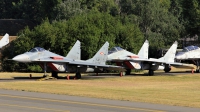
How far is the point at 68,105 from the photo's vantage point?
2370cm

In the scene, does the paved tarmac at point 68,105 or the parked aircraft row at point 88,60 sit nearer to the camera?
the paved tarmac at point 68,105

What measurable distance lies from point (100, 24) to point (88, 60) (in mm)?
13044

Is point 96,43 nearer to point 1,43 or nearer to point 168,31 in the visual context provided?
point 1,43

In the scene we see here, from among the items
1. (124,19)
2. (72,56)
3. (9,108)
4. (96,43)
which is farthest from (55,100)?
(124,19)

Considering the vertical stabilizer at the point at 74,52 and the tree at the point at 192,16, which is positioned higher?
the tree at the point at 192,16

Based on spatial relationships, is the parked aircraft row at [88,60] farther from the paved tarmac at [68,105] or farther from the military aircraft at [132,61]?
the paved tarmac at [68,105]

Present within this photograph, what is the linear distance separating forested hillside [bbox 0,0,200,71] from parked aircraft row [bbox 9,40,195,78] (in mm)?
5881

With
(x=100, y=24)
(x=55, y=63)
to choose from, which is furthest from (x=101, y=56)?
(x=100, y=24)

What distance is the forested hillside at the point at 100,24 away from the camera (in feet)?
183

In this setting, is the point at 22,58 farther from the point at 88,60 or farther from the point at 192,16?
the point at 192,16

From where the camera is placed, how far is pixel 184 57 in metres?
55.6

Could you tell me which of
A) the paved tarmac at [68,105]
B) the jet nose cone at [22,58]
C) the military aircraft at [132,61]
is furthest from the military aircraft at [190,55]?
the paved tarmac at [68,105]

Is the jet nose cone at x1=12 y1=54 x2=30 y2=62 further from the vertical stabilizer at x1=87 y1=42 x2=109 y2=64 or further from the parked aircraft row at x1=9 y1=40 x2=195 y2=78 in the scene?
the vertical stabilizer at x1=87 y1=42 x2=109 y2=64

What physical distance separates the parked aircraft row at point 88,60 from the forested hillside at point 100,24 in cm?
588
